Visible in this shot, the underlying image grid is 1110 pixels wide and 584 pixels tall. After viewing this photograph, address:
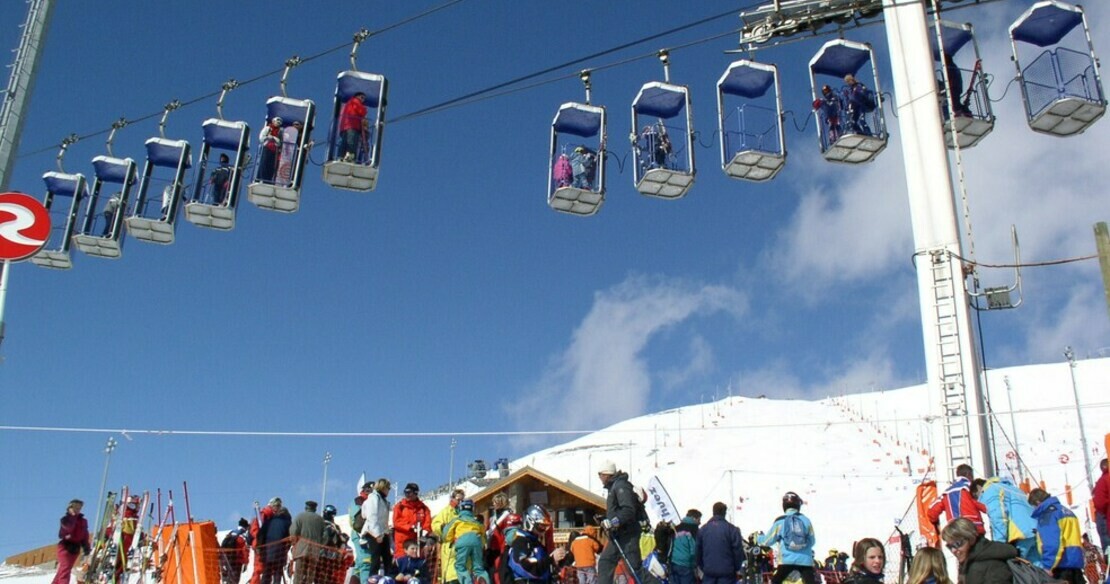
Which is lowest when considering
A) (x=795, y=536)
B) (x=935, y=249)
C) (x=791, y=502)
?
(x=795, y=536)

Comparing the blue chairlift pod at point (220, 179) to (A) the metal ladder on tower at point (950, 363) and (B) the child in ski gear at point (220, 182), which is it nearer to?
(B) the child in ski gear at point (220, 182)

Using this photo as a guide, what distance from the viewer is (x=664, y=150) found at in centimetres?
1599

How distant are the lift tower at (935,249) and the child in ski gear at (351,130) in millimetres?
7457

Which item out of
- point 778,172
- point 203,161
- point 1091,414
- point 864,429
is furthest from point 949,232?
point 1091,414

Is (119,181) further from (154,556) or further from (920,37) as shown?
(920,37)

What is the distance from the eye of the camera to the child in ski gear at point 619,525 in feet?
33.8

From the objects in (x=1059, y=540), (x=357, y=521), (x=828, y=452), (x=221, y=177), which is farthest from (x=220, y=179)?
(x=828, y=452)

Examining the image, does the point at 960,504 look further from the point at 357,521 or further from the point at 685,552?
the point at 357,521

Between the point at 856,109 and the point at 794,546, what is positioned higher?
the point at 856,109

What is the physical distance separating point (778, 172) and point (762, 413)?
6304cm

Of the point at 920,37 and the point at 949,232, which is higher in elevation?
the point at 920,37

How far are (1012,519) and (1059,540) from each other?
478 mm

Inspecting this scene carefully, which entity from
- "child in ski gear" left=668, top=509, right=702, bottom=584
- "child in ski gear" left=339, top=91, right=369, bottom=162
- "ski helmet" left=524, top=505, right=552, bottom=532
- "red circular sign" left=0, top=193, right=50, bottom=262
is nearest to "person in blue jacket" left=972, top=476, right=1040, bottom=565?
"child in ski gear" left=668, top=509, right=702, bottom=584

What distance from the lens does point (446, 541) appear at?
11633 mm
